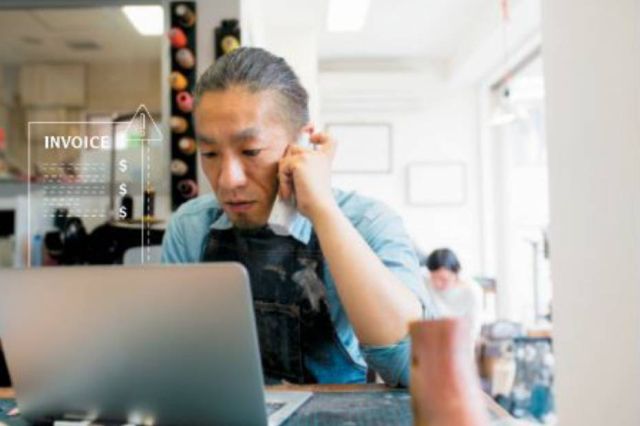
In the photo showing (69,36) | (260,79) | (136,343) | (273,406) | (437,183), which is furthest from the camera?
(437,183)

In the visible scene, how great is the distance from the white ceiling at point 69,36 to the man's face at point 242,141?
86cm

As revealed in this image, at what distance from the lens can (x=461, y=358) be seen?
0.43m

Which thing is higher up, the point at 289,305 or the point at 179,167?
the point at 179,167

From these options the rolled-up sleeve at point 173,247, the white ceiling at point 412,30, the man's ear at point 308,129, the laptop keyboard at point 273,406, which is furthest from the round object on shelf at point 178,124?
the white ceiling at point 412,30

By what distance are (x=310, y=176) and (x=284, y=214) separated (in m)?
0.14

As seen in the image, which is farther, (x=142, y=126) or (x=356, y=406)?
(x=142, y=126)

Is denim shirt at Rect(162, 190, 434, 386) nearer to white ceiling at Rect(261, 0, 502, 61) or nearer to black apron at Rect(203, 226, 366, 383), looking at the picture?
black apron at Rect(203, 226, 366, 383)

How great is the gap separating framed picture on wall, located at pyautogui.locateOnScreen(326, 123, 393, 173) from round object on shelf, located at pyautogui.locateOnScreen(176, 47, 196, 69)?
2.99 meters

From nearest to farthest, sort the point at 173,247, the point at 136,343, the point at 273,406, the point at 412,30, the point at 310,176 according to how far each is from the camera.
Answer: the point at 136,343 → the point at 273,406 → the point at 310,176 → the point at 173,247 → the point at 412,30

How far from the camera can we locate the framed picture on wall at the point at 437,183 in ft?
15.2

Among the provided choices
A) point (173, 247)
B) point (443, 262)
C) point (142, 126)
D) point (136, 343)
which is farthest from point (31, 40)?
point (443, 262)

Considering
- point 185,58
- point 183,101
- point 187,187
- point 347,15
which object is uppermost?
point 347,15

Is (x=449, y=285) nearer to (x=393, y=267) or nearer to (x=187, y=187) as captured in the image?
(x=187, y=187)

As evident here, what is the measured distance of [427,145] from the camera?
183 inches
